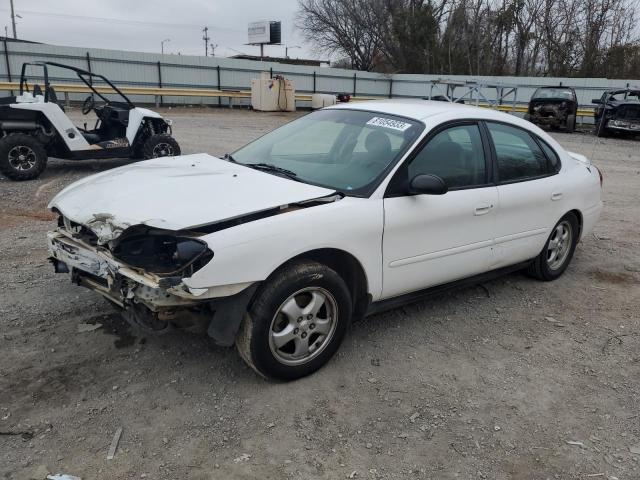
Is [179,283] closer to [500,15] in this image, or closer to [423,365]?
[423,365]

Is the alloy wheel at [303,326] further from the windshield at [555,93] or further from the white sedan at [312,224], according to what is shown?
the windshield at [555,93]

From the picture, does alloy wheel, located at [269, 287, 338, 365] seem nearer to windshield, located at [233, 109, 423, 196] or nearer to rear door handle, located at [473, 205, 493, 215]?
windshield, located at [233, 109, 423, 196]

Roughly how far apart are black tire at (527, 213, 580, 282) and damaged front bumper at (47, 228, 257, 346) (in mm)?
3073

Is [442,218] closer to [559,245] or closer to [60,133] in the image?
[559,245]

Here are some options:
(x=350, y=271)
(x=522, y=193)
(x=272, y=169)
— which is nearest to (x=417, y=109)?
(x=522, y=193)

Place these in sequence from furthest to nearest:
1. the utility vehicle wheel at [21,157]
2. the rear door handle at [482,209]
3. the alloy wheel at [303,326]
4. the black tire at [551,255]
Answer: the utility vehicle wheel at [21,157] → the black tire at [551,255] → the rear door handle at [482,209] → the alloy wheel at [303,326]

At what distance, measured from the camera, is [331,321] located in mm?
3346

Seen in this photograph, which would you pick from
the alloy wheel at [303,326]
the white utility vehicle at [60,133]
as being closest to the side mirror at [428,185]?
the alloy wheel at [303,326]

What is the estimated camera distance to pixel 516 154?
4.44m

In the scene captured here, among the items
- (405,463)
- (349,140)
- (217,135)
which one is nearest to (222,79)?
(217,135)

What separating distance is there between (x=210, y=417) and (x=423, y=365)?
1.42m

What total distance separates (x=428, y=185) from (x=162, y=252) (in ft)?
5.45

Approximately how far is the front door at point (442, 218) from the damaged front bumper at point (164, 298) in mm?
1081

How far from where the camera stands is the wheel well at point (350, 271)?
327cm
